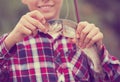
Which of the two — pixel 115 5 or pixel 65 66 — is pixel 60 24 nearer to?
pixel 65 66

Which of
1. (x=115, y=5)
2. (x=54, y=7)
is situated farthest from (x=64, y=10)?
(x=115, y=5)

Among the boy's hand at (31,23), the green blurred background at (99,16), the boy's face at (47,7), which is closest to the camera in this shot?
the boy's hand at (31,23)

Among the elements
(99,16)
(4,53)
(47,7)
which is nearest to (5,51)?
(4,53)

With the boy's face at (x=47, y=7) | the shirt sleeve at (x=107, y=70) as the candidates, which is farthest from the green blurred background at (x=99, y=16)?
the shirt sleeve at (x=107, y=70)

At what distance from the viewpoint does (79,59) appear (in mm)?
590

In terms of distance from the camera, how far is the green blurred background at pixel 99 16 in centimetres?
80

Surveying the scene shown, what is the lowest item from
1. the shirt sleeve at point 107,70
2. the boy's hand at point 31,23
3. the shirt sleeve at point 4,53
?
the shirt sleeve at point 107,70

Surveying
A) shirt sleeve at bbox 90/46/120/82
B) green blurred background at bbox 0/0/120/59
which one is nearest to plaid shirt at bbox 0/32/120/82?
shirt sleeve at bbox 90/46/120/82

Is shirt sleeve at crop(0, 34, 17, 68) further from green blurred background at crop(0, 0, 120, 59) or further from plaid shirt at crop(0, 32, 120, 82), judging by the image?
green blurred background at crop(0, 0, 120, 59)

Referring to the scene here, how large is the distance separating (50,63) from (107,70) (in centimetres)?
9

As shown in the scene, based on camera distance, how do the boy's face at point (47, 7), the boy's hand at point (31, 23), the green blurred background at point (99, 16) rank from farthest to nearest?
the green blurred background at point (99, 16) < the boy's face at point (47, 7) < the boy's hand at point (31, 23)

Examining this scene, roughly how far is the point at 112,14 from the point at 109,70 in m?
0.34

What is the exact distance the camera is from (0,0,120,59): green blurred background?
0.80 meters

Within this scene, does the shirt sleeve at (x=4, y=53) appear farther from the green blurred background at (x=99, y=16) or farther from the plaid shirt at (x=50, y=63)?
the green blurred background at (x=99, y=16)
